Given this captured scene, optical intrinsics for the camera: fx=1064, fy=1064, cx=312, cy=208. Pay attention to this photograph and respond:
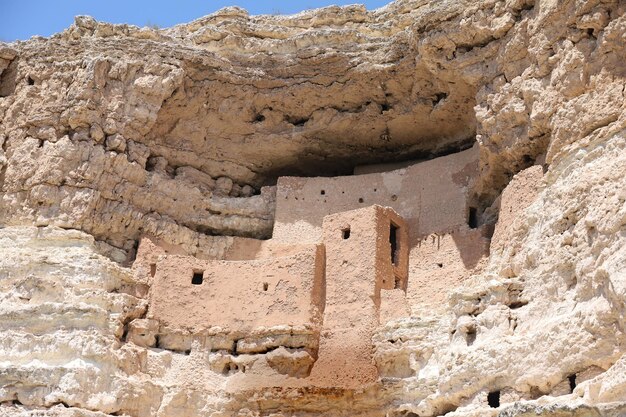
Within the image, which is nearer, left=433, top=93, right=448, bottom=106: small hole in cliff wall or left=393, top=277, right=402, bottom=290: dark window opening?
left=393, top=277, right=402, bottom=290: dark window opening

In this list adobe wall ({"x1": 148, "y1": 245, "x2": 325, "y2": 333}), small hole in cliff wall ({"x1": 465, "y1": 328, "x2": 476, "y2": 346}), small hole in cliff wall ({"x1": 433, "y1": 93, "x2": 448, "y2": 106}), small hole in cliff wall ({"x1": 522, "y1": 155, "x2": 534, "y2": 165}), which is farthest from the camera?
small hole in cliff wall ({"x1": 433, "y1": 93, "x2": 448, "y2": 106})

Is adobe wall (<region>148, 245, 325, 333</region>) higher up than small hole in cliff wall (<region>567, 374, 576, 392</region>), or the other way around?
adobe wall (<region>148, 245, 325, 333</region>)

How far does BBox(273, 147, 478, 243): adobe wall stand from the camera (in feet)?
61.3

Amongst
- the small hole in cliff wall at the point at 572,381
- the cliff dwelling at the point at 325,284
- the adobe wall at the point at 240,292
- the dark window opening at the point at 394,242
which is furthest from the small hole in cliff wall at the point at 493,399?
the dark window opening at the point at 394,242

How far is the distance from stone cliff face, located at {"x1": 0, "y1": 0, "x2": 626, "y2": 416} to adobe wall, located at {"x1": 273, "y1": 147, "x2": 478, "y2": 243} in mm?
480

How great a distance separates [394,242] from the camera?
A: 1839cm

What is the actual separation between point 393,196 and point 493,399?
6234 mm

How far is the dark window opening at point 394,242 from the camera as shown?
Answer: 1808cm

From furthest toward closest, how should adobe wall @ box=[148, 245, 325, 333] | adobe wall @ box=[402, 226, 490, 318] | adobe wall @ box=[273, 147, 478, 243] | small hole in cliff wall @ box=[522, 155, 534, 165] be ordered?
adobe wall @ box=[273, 147, 478, 243] < adobe wall @ box=[148, 245, 325, 333] < adobe wall @ box=[402, 226, 490, 318] < small hole in cliff wall @ box=[522, 155, 534, 165]

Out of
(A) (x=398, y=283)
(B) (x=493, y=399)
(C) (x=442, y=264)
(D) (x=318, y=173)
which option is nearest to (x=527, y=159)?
(C) (x=442, y=264)

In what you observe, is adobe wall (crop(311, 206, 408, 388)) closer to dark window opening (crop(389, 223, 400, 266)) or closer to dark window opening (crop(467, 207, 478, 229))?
dark window opening (crop(389, 223, 400, 266))

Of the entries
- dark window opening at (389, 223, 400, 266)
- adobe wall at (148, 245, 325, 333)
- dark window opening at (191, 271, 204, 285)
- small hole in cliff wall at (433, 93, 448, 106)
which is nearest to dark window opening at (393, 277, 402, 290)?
dark window opening at (389, 223, 400, 266)

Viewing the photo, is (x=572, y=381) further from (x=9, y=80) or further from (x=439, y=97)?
(x=9, y=80)

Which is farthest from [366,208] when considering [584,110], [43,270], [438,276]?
[43,270]
